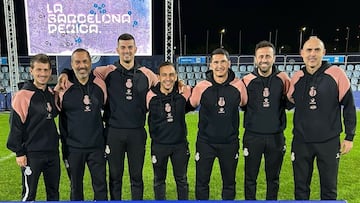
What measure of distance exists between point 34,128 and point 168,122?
1261 millimetres

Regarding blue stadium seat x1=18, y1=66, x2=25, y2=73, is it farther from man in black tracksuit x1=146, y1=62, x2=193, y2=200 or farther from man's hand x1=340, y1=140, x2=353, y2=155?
man's hand x1=340, y1=140, x2=353, y2=155

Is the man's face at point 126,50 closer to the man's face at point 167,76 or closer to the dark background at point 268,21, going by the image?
the man's face at point 167,76

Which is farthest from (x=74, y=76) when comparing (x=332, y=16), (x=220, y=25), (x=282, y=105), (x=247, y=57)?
(x=332, y=16)

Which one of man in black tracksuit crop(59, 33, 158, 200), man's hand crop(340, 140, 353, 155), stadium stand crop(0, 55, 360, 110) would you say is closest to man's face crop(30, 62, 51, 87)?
Result: man in black tracksuit crop(59, 33, 158, 200)

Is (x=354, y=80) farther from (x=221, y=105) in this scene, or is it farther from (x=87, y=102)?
(x=87, y=102)

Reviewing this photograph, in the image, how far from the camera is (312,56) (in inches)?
135

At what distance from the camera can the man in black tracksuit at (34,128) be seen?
3.31 metres

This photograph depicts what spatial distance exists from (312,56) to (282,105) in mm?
555

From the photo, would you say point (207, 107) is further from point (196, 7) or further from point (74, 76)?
point (196, 7)

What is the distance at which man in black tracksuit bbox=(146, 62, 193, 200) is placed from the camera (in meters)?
3.64

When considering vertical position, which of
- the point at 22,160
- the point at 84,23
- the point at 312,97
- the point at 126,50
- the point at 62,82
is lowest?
the point at 22,160

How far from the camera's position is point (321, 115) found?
11.2 ft

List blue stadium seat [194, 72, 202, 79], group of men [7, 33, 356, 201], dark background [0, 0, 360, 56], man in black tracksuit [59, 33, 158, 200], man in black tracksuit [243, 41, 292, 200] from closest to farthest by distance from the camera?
group of men [7, 33, 356, 201] < man in black tracksuit [243, 41, 292, 200] < man in black tracksuit [59, 33, 158, 200] < blue stadium seat [194, 72, 202, 79] < dark background [0, 0, 360, 56]

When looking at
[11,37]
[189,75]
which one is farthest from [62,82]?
[189,75]
